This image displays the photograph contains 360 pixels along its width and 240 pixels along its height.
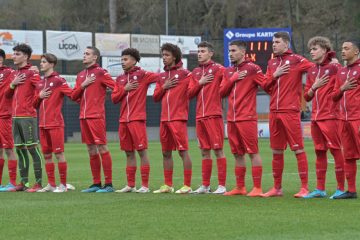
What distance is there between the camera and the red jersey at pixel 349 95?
1339 centimetres

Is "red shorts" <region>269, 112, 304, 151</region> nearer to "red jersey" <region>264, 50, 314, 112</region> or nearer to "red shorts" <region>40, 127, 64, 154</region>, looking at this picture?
"red jersey" <region>264, 50, 314, 112</region>

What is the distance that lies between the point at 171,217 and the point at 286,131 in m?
3.16

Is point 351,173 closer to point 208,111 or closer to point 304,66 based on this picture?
point 304,66

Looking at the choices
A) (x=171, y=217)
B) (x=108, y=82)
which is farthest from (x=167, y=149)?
(x=171, y=217)

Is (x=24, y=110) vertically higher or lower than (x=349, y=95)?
lower

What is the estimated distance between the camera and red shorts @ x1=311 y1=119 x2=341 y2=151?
13.7 metres

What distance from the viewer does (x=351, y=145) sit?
13.5 meters

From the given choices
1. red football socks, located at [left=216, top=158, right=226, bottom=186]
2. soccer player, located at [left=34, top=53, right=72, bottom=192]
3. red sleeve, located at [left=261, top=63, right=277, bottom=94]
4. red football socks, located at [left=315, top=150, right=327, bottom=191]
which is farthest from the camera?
soccer player, located at [left=34, top=53, right=72, bottom=192]

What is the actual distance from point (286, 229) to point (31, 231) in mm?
2712

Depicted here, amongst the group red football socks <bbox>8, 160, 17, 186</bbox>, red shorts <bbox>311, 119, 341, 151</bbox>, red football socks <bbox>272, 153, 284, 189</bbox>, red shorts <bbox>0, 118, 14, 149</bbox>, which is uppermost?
red shorts <bbox>311, 119, 341, 151</bbox>

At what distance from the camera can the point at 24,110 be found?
16.3 metres

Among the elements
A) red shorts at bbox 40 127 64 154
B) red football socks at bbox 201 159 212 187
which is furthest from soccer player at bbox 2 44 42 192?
red football socks at bbox 201 159 212 187

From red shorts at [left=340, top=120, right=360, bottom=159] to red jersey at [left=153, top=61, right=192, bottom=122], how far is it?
286cm

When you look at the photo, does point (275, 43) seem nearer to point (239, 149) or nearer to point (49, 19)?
point (239, 149)
